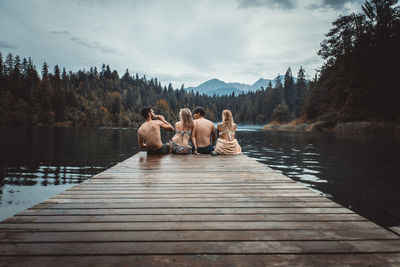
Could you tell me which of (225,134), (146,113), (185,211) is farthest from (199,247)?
(225,134)

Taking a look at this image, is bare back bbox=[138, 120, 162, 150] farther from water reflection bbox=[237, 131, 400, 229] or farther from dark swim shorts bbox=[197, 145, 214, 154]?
water reflection bbox=[237, 131, 400, 229]

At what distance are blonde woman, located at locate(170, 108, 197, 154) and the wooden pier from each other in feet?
14.8

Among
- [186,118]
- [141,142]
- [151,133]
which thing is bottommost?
[141,142]

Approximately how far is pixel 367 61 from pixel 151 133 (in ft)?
147

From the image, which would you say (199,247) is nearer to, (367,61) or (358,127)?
(358,127)

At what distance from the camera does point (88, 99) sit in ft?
431

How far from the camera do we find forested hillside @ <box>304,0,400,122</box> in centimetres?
3603

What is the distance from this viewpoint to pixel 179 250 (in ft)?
6.82

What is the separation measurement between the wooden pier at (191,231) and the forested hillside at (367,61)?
Result: 43565 millimetres

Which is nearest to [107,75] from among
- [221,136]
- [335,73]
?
[335,73]

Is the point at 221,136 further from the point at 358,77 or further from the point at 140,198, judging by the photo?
the point at 358,77

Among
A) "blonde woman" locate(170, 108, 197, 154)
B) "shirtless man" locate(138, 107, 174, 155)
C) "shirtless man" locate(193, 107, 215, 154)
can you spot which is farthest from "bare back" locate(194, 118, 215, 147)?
"shirtless man" locate(138, 107, 174, 155)

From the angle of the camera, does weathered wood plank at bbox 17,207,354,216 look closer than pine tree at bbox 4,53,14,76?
Yes

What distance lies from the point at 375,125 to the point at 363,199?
119ft
